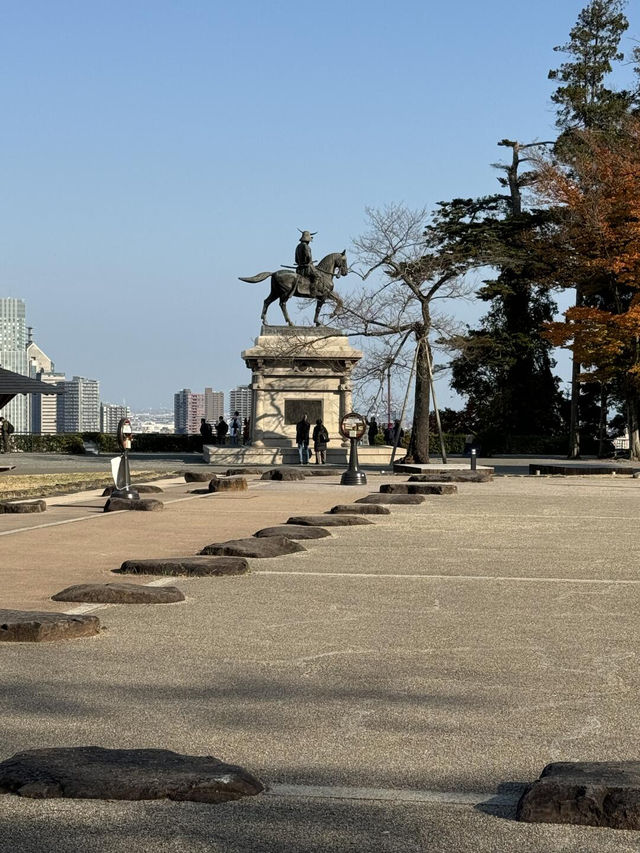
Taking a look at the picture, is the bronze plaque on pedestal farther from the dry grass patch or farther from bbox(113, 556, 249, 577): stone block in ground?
bbox(113, 556, 249, 577): stone block in ground

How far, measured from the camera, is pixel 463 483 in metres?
29.4

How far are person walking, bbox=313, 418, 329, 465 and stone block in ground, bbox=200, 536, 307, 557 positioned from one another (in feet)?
97.4

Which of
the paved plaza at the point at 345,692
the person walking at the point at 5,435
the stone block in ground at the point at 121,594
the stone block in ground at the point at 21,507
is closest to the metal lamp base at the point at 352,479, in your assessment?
the stone block in ground at the point at 21,507

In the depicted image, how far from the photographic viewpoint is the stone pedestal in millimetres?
45500

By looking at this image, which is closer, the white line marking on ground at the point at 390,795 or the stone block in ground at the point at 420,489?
the white line marking on ground at the point at 390,795

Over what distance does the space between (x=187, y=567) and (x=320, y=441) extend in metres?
32.2

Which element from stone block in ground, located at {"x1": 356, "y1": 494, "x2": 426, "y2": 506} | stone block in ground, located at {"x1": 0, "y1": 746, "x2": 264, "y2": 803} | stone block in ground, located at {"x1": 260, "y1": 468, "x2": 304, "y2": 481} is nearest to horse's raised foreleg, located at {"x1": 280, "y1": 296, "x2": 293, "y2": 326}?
stone block in ground, located at {"x1": 260, "y1": 468, "x2": 304, "y2": 481}

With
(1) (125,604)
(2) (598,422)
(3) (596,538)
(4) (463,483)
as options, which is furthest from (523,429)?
(1) (125,604)

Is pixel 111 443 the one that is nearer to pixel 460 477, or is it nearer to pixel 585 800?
pixel 460 477

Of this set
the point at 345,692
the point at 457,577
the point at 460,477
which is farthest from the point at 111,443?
the point at 345,692

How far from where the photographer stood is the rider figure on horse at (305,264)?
4619 cm

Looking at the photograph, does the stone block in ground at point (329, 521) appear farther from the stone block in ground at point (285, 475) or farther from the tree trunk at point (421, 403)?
the tree trunk at point (421, 403)

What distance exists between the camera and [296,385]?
46094 mm

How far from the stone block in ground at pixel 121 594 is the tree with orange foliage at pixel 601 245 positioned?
108 feet
